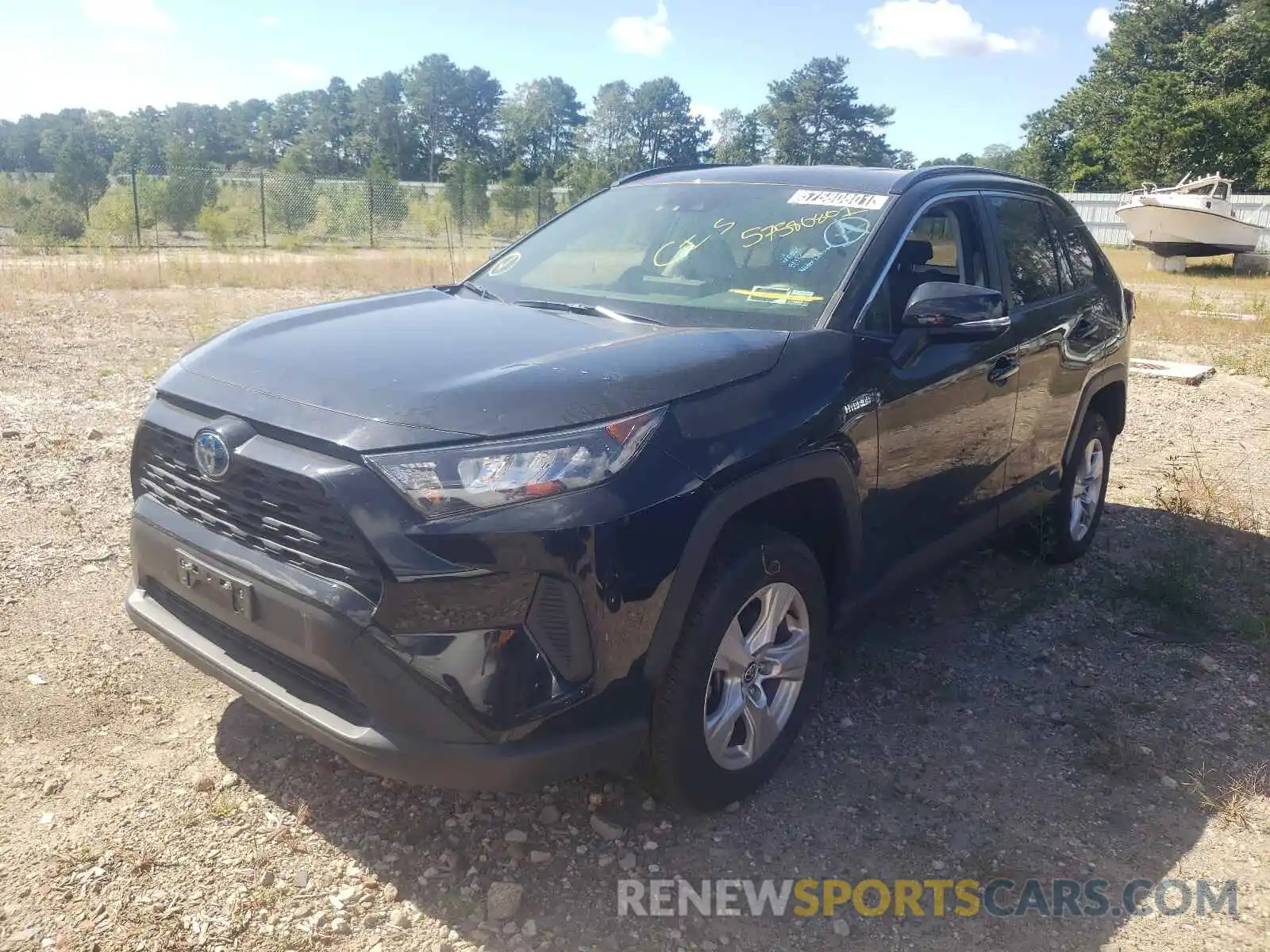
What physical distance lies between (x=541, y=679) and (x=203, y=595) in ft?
3.24

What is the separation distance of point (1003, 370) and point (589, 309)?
169 centimetres

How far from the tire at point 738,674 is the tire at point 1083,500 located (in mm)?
2228

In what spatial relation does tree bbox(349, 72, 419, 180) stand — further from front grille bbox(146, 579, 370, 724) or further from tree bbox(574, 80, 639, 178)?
front grille bbox(146, 579, 370, 724)

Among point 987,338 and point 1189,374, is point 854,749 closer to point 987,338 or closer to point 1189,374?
point 987,338

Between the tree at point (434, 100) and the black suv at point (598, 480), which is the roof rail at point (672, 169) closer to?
the black suv at point (598, 480)

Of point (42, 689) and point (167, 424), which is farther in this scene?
point (42, 689)

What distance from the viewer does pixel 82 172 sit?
1097 inches

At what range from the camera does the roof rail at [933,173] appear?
3594mm

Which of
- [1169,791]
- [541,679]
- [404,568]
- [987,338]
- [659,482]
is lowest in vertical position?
[1169,791]

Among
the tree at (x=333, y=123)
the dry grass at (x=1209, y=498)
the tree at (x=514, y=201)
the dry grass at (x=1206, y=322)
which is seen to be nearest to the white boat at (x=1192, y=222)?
the dry grass at (x=1206, y=322)

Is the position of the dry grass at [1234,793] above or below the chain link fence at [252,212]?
below

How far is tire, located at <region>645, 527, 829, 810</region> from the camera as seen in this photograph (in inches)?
98.7

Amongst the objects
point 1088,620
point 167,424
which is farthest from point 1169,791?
point 167,424

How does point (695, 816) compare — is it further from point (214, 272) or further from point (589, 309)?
point (214, 272)
